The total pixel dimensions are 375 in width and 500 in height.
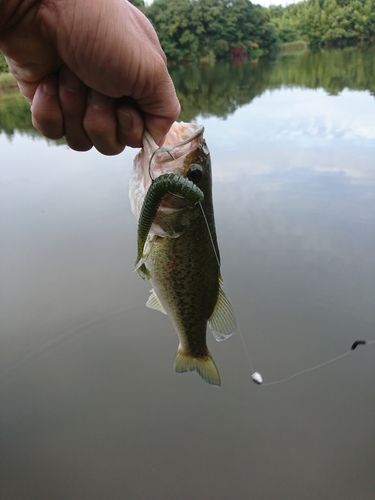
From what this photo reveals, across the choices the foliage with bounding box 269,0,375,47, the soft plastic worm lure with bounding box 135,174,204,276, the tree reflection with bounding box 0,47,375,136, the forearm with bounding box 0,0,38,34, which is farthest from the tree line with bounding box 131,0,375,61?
the soft plastic worm lure with bounding box 135,174,204,276

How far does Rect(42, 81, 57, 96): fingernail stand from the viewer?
140 cm

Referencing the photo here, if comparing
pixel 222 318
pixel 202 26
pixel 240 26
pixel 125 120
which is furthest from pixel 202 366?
pixel 240 26

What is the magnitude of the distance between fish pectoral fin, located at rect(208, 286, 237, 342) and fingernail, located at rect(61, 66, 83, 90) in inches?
41.2

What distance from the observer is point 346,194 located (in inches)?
255

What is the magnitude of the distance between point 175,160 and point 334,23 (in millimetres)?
65618

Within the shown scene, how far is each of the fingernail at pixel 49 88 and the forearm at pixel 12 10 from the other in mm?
254

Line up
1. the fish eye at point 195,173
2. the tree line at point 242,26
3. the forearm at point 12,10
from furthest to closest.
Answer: the tree line at point 242,26, the fish eye at point 195,173, the forearm at point 12,10

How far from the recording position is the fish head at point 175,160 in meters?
1.43

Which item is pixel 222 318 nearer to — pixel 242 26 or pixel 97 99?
pixel 97 99

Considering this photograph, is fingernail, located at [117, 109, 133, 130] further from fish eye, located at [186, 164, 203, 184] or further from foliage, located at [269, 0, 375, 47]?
foliage, located at [269, 0, 375, 47]

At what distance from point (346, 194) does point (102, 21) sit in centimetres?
608

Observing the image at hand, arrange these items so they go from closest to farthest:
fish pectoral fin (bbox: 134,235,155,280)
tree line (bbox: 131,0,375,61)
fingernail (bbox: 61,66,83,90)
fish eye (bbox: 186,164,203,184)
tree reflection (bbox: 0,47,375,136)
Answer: fingernail (bbox: 61,66,83,90) < fish eye (bbox: 186,164,203,184) < fish pectoral fin (bbox: 134,235,155,280) < tree reflection (bbox: 0,47,375,136) < tree line (bbox: 131,0,375,61)

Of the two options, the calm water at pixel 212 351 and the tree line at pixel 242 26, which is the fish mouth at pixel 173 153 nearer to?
the calm water at pixel 212 351

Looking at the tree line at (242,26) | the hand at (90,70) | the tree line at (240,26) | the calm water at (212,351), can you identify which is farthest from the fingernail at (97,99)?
the tree line at (242,26)
